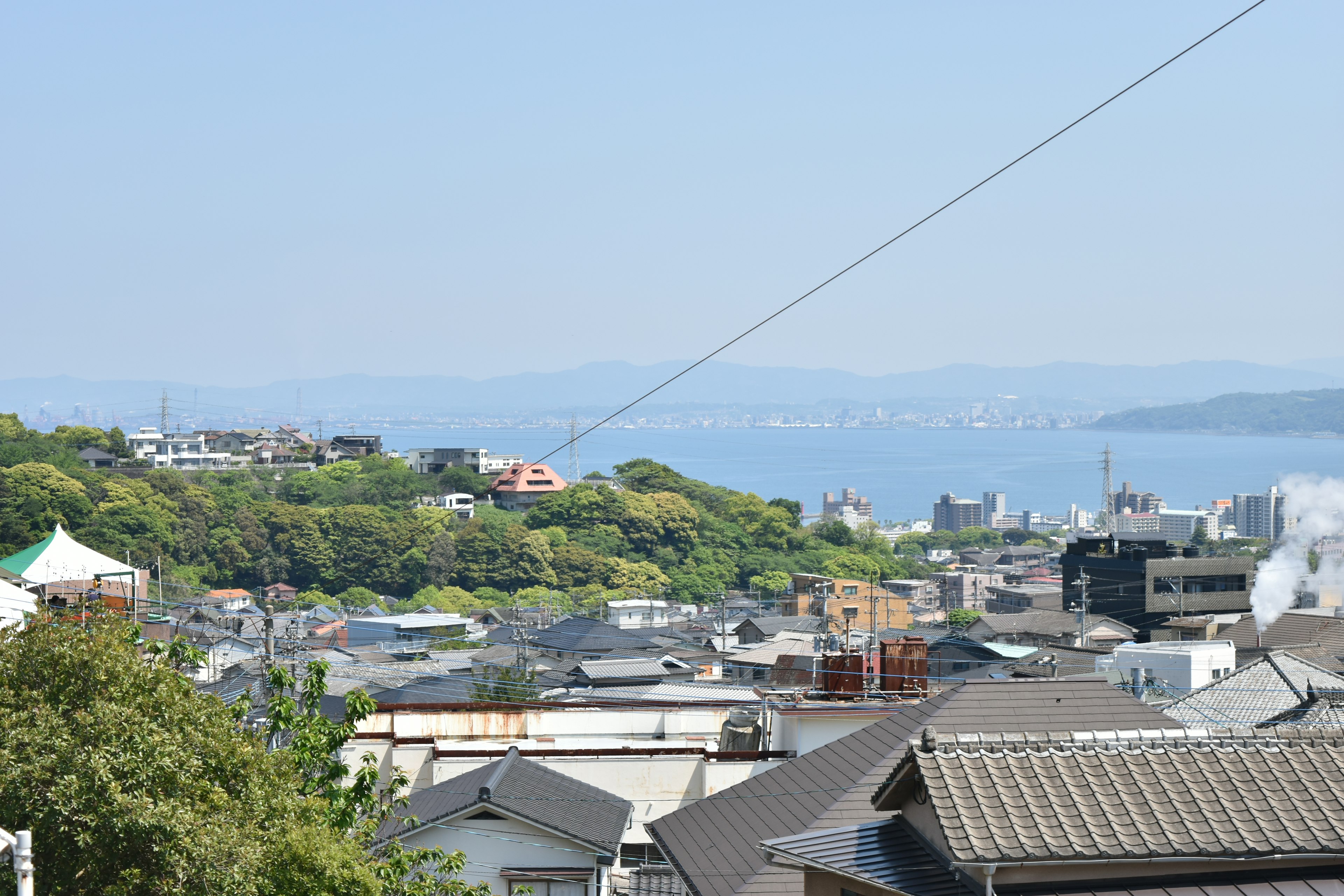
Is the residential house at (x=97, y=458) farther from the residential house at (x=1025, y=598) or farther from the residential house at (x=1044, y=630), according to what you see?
the residential house at (x=1044, y=630)

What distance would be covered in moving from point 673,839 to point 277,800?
103 inches

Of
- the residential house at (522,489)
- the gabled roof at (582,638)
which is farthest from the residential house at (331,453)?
the gabled roof at (582,638)

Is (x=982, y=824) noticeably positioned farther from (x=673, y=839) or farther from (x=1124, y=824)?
(x=673, y=839)

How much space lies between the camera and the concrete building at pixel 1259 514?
88.4m

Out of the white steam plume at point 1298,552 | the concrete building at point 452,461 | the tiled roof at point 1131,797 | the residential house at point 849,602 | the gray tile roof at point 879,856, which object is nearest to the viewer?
the tiled roof at point 1131,797

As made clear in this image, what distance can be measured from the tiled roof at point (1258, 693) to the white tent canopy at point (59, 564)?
14504 millimetres

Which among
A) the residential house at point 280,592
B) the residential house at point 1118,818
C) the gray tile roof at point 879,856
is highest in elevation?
the residential house at point 1118,818

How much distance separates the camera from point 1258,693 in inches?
453

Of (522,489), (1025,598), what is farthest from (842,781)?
(522,489)

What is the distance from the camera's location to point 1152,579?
35625 mm

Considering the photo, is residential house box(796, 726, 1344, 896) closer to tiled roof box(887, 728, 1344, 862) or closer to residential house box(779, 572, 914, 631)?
tiled roof box(887, 728, 1344, 862)

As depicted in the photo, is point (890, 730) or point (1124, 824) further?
point (890, 730)

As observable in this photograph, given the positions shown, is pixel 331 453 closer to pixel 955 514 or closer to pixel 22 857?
pixel 955 514

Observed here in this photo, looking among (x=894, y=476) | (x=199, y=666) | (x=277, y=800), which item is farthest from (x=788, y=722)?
(x=894, y=476)
